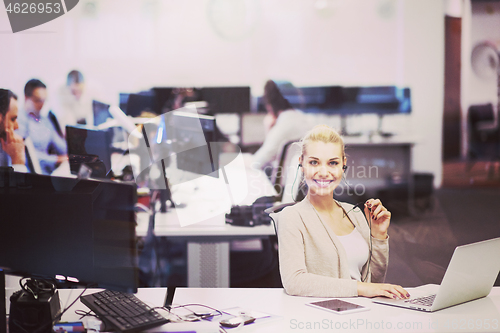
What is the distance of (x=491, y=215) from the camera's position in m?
4.86

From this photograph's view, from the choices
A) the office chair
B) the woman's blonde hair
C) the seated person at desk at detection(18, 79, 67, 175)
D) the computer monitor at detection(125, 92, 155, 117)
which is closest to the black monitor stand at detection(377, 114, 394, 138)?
the office chair

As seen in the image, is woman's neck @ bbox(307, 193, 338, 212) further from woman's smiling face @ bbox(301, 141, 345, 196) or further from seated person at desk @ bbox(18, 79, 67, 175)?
seated person at desk @ bbox(18, 79, 67, 175)

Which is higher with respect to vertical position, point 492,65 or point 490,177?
point 492,65

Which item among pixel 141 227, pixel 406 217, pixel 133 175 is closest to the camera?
pixel 141 227

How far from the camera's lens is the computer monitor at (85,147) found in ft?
7.41

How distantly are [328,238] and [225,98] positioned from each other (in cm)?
383

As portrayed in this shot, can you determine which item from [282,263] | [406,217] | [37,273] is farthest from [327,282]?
[406,217]

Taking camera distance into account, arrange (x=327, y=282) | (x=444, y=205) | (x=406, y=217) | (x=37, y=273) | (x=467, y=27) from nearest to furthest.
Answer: (x=37, y=273), (x=327, y=282), (x=406, y=217), (x=444, y=205), (x=467, y=27)

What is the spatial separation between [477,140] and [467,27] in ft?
5.06

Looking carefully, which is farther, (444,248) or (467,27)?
(467,27)

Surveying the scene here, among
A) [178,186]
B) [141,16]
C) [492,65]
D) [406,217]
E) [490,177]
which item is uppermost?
[141,16]

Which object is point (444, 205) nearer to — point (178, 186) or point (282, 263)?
point (178, 186)

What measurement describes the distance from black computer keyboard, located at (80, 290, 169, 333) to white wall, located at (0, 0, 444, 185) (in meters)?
3.35

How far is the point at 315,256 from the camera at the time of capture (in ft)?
4.98
